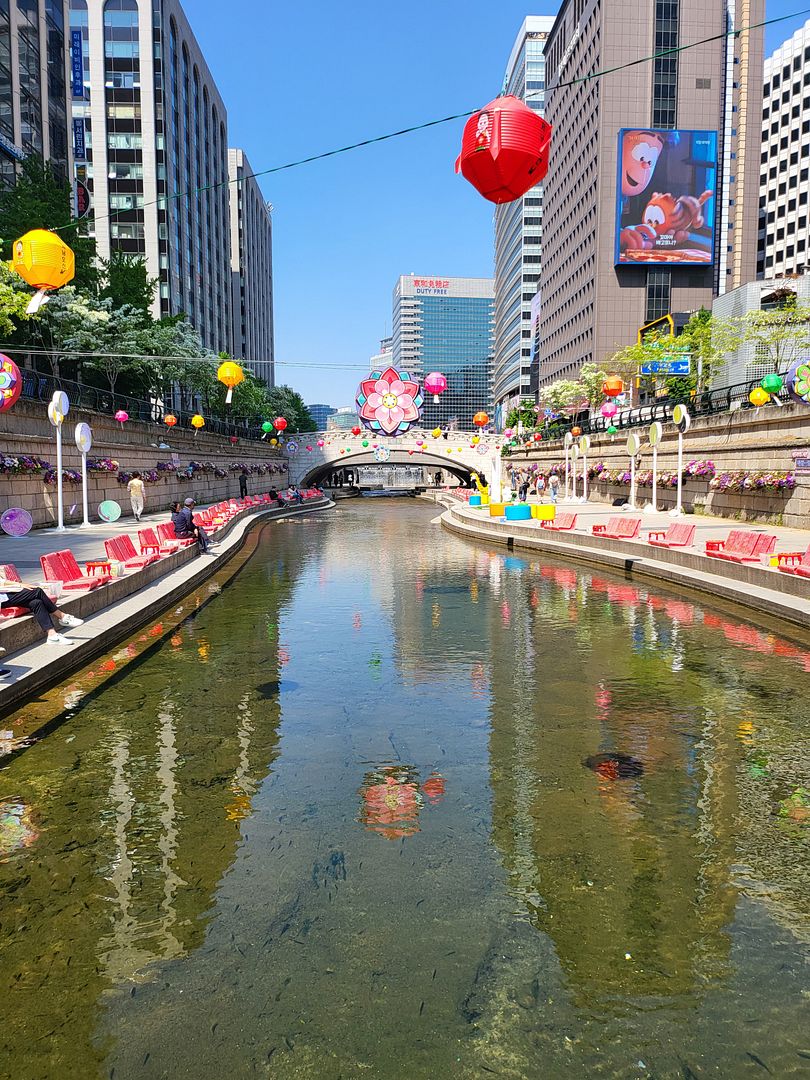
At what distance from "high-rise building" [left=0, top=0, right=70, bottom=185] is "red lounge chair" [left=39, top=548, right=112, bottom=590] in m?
42.6

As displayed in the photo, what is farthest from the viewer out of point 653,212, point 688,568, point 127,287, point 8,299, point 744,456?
point 653,212

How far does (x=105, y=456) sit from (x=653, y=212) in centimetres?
7308

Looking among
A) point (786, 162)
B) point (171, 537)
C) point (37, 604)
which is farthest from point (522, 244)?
point (37, 604)

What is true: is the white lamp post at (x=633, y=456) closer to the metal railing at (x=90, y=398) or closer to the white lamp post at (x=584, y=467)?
the white lamp post at (x=584, y=467)

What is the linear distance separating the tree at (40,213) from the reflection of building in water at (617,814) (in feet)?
109

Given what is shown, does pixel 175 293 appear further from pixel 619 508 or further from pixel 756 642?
pixel 756 642

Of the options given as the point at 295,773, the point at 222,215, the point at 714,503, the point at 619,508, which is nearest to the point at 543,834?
the point at 295,773

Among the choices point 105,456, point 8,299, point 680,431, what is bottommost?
point 105,456

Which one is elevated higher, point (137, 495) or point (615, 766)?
point (137, 495)

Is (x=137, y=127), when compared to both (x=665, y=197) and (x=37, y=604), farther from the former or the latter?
(x=37, y=604)

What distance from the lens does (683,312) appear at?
285 feet

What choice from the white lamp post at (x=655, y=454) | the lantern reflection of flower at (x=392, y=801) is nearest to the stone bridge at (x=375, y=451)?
the white lamp post at (x=655, y=454)

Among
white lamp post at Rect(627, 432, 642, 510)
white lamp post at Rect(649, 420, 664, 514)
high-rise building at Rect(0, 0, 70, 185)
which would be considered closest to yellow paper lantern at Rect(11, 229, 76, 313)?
white lamp post at Rect(649, 420, 664, 514)

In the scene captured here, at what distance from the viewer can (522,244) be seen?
134875mm
